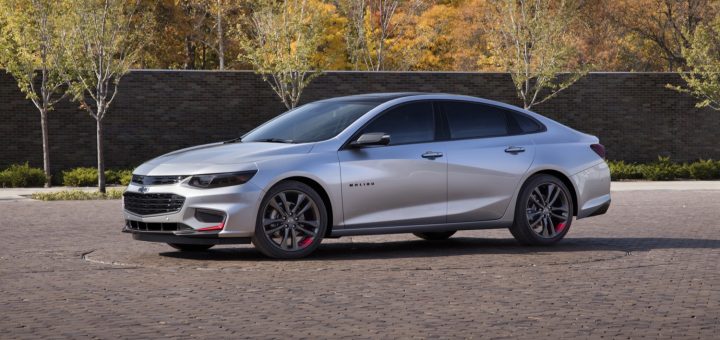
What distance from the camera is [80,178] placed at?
27.1 metres

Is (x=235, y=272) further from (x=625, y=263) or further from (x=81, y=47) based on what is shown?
(x=81, y=47)

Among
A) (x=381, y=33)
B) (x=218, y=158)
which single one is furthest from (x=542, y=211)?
(x=381, y=33)

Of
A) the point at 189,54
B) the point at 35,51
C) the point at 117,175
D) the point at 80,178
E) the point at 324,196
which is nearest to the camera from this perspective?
the point at 324,196

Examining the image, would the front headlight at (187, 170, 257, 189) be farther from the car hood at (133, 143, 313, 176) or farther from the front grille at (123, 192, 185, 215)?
the front grille at (123, 192, 185, 215)

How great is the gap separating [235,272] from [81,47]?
49.9ft

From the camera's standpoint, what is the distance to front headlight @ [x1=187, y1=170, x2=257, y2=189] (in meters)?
11.4

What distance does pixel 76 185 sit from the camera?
27266 mm

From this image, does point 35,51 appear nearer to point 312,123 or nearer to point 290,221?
point 312,123

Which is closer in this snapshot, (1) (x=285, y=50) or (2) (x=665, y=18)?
(1) (x=285, y=50)

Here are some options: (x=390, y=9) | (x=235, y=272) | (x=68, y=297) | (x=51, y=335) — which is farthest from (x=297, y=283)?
(x=390, y=9)

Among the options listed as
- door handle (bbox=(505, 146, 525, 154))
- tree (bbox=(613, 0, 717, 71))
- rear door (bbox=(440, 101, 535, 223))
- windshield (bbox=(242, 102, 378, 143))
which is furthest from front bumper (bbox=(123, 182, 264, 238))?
tree (bbox=(613, 0, 717, 71))

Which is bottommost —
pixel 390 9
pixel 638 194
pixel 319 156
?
pixel 638 194

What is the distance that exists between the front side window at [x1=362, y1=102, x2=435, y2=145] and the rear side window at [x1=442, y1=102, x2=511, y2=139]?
0.23 meters

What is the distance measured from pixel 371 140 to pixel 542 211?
231 cm
